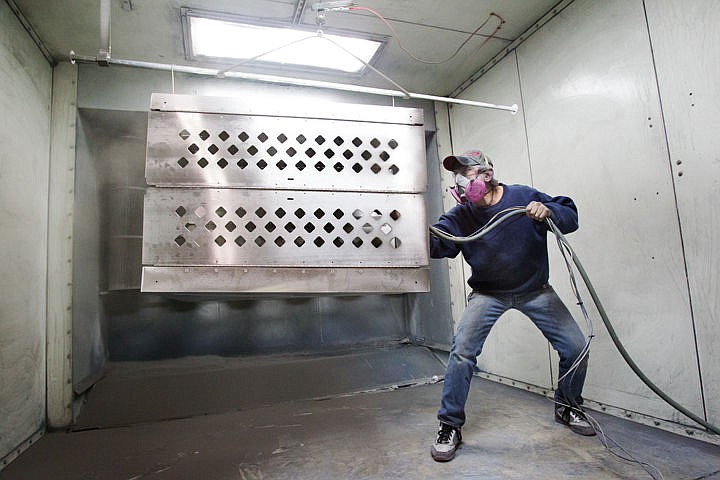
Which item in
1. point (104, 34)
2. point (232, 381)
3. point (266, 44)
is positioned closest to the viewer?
point (104, 34)

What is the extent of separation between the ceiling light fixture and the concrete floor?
7.10 ft

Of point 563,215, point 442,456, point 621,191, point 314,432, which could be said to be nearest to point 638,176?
point 621,191

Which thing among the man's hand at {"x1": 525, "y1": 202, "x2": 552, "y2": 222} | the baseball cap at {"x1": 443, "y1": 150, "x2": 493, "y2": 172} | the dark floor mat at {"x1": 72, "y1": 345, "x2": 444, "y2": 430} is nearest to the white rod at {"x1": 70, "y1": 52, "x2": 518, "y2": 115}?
the baseball cap at {"x1": 443, "y1": 150, "x2": 493, "y2": 172}

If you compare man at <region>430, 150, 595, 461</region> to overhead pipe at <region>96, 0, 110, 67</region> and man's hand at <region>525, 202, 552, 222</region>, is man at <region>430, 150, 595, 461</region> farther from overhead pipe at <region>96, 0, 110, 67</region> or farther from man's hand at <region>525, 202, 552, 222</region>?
overhead pipe at <region>96, 0, 110, 67</region>

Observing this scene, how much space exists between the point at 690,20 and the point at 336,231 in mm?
1843

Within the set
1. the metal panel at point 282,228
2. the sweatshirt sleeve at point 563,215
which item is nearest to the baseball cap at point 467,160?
the sweatshirt sleeve at point 563,215

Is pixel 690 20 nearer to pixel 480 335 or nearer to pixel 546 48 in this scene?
pixel 546 48

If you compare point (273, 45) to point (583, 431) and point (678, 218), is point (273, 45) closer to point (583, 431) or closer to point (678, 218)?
point (678, 218)

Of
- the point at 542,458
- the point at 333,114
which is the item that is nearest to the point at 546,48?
the point at 333,114

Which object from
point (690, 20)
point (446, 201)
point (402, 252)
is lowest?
point (402, 252)

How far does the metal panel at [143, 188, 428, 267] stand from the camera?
4.59 ft

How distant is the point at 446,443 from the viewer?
1705 mm

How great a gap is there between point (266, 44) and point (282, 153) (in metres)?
1.57

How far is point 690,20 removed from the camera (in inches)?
68.6
